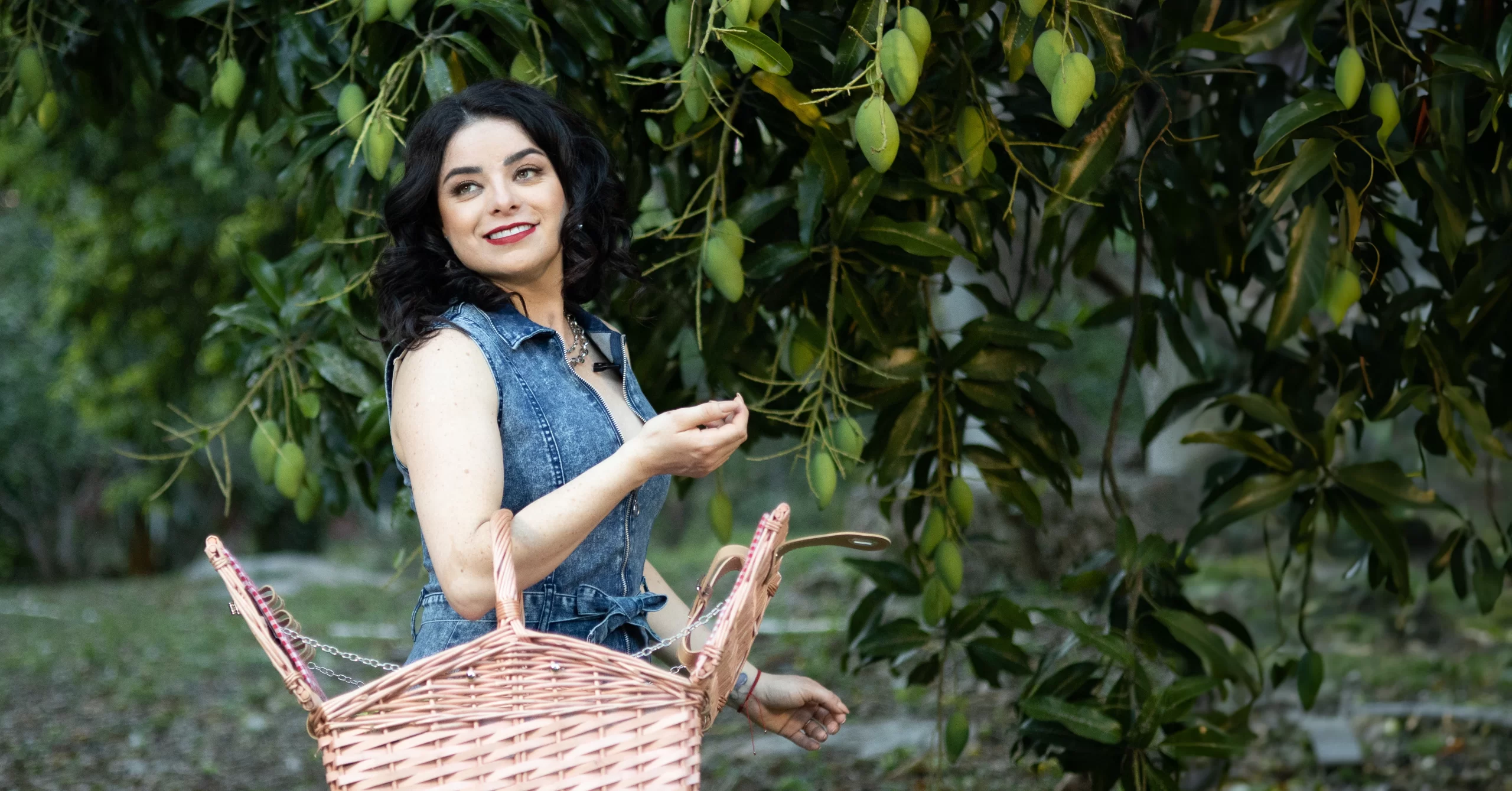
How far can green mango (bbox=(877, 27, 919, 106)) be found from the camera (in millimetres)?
1255

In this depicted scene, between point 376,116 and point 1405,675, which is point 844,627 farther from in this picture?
point 376,116

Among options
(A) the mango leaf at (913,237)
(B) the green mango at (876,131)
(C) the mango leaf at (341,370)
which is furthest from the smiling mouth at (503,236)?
(C) the mango leaf at (341,370)

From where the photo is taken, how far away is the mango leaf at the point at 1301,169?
1.36 m

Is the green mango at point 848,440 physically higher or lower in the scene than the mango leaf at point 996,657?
higher

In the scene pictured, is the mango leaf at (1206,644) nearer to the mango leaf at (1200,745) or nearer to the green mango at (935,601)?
the mango leaf at (1200,745)

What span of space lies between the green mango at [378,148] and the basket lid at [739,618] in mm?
639

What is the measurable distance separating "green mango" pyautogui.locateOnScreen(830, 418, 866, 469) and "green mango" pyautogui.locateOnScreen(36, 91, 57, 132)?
1214 mm

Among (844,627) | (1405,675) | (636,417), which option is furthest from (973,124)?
(844,627)

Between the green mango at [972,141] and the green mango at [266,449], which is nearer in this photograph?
the green mango at [972,141]

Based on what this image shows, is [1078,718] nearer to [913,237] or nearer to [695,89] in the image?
[913,237]

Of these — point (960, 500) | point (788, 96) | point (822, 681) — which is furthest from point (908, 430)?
point (822, 681)

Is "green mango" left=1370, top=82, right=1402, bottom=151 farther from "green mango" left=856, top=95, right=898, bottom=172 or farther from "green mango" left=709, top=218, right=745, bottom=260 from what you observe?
"green mango" left=709, top=218, right=745, bottom=260

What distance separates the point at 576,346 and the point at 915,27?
43 cm

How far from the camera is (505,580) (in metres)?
0.92
